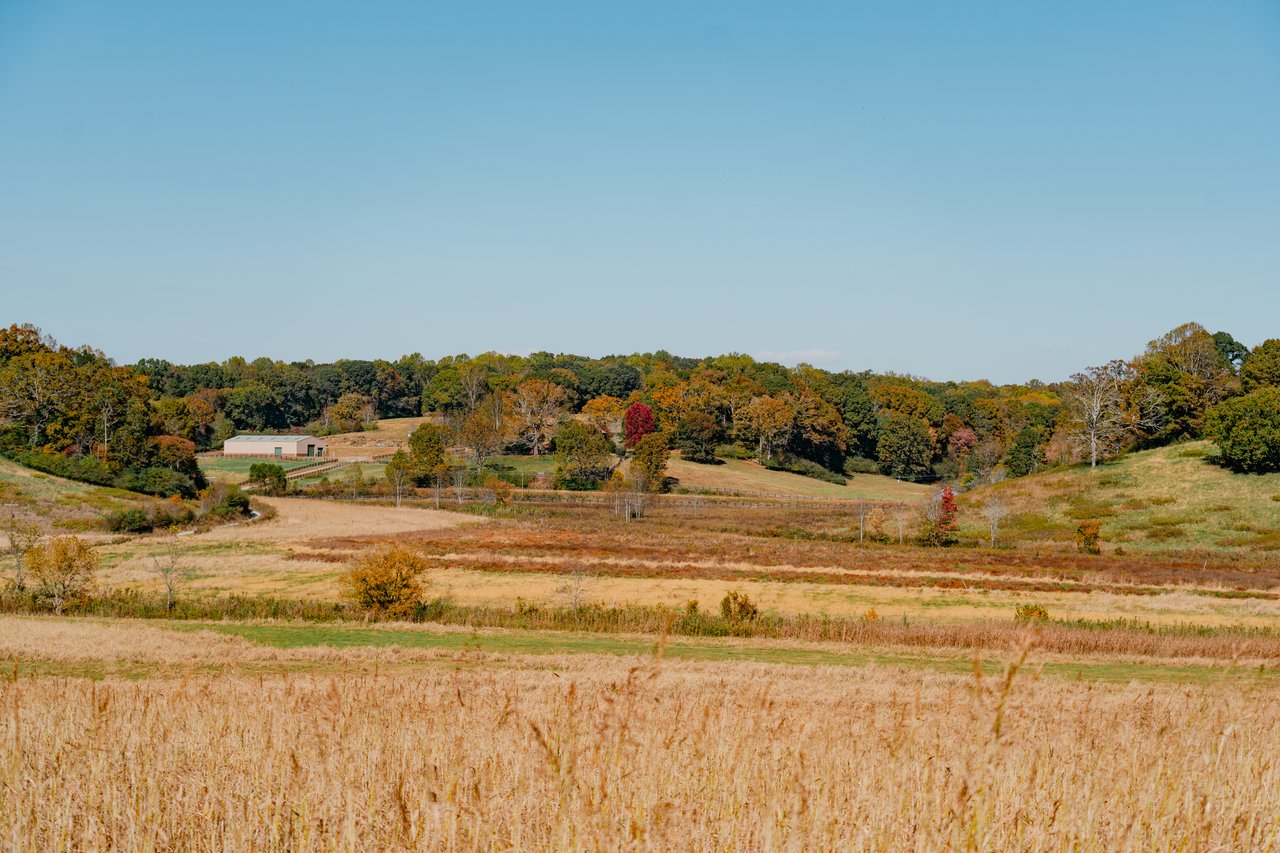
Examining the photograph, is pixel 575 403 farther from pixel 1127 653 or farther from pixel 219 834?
pixel 219 834

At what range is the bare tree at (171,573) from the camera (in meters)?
37.6

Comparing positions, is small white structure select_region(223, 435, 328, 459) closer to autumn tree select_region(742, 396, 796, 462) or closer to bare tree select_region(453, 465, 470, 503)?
bare tree select_region(453, 465, 470, 503)

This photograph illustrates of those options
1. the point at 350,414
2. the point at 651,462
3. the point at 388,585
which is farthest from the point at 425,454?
the point at 388,585

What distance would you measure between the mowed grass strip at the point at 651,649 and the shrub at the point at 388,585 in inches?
112

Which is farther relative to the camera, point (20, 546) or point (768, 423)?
point (768, 423)

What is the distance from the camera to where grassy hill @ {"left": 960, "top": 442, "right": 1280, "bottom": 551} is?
70812mm

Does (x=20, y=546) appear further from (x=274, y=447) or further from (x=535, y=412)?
(x=274, y=447)

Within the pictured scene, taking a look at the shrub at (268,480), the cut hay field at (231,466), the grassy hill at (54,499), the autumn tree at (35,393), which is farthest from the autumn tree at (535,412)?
the grassy hill at (54,499)

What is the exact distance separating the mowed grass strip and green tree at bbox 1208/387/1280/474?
2619 inches

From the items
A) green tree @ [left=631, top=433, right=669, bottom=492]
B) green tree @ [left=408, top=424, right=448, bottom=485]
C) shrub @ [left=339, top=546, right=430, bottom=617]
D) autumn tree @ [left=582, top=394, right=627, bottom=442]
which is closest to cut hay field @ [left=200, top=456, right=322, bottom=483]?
green tree @ [left=408, top=424, right=448, bottom=485]

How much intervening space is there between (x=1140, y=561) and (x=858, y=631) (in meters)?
38.6

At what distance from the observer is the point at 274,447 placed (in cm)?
13612

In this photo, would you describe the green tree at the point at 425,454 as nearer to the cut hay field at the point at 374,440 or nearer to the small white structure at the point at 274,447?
the cut hay field at the point at 374,440

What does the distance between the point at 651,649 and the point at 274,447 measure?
4918 inches
